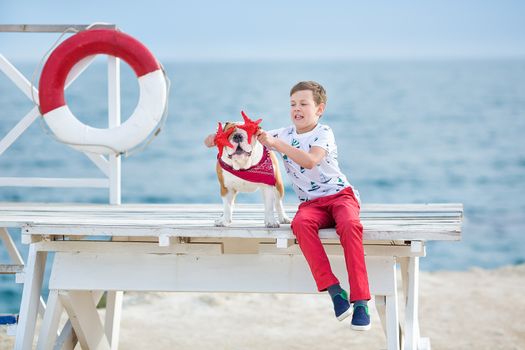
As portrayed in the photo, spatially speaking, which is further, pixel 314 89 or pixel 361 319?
pixel 314 89

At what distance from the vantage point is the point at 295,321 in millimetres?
6301

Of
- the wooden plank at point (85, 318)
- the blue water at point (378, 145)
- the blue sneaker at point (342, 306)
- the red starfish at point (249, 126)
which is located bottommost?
the blue sneaker at point (342, 306)

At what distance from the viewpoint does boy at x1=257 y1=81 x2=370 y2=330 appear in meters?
3.63

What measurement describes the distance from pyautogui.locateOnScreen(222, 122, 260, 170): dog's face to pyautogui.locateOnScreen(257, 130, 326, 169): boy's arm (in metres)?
0.05

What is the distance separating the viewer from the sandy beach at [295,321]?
575cm

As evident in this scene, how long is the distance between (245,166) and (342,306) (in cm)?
64

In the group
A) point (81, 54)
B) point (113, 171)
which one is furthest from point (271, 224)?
point (113, 171)

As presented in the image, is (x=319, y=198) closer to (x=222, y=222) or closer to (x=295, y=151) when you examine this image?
(x=295, y=151)

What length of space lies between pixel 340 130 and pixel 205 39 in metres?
18.9

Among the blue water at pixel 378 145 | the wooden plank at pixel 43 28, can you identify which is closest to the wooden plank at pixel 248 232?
the wooden plank at pixel 43 28

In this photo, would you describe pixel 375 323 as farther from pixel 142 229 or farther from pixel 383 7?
pixel 383 7

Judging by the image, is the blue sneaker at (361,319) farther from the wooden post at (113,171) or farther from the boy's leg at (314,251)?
the wooden post at (113,171)

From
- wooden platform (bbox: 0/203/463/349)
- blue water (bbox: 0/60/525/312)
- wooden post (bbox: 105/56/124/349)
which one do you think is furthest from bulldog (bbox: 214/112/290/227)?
blue water (bbox: 0/60/525/312)

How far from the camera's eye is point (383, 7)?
140 ft
